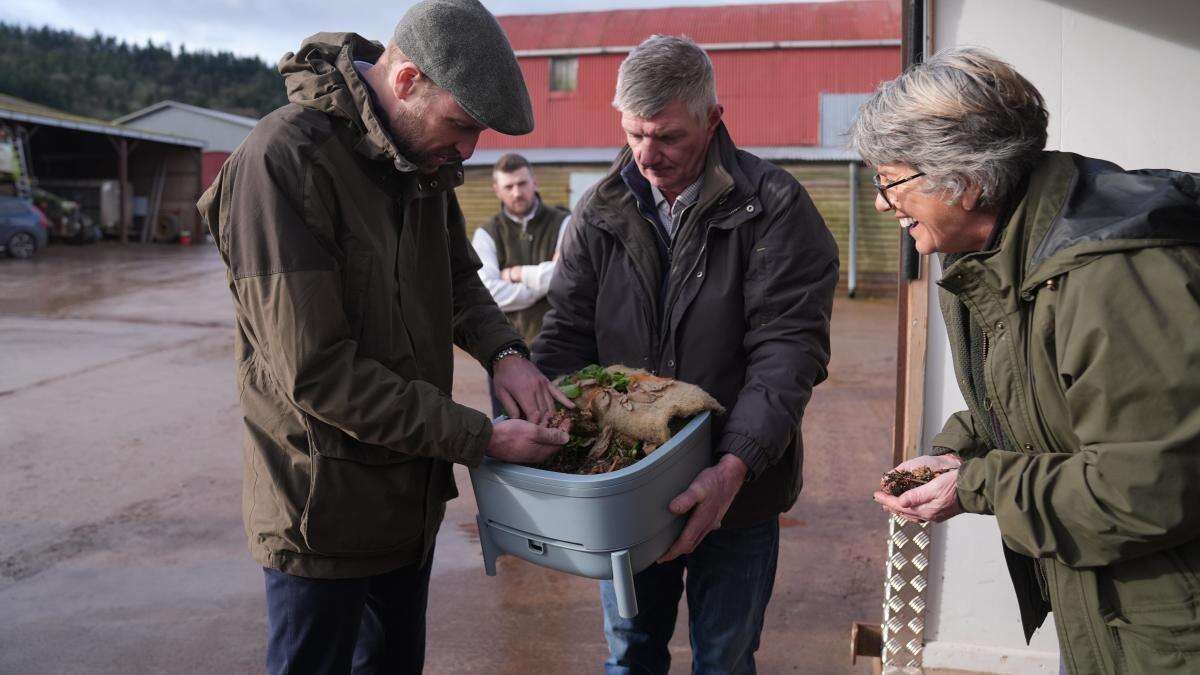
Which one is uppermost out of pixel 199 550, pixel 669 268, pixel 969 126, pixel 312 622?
pixel 969 126

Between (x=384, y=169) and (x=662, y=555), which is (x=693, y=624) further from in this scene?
(x=384, y=169)

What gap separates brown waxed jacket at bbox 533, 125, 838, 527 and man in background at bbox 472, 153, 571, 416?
2637 millimetres

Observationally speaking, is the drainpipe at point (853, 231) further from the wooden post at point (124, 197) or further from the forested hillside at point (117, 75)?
the forested hillside at point (117, 75)

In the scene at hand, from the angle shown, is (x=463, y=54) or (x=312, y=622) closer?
(x=463, y=54)

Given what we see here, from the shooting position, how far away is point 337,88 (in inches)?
82.1

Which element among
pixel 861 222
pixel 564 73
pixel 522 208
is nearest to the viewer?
pixel 522 208

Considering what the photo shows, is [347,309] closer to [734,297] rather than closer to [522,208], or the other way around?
[734,297]

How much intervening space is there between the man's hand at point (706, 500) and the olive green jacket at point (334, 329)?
52 centimetres

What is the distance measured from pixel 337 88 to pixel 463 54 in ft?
1.03

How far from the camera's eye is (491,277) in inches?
211

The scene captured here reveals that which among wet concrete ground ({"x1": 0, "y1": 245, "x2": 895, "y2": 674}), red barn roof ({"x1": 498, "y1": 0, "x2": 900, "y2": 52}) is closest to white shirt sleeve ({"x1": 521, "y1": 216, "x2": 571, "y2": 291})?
wet concrete ground ({"x1": 0, "y1": 245, "x2": 895, "y2": 674})

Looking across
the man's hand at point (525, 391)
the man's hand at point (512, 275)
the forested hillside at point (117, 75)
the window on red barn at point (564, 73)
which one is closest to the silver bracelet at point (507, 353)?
the man's hand at point (525, 391)

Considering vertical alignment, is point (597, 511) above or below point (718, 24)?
below

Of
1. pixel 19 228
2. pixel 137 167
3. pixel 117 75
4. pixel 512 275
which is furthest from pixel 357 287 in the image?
pixel 117 75
